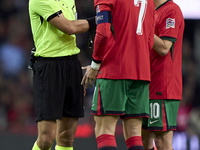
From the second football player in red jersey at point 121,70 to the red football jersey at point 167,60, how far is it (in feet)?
2.02

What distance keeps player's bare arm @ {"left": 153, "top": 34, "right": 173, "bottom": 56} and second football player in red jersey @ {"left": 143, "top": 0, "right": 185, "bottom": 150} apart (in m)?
0.05

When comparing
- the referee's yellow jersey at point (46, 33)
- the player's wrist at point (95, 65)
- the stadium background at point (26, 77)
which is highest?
the referee's yellow jersey at point (46, 33)

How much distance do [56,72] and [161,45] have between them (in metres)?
1.11

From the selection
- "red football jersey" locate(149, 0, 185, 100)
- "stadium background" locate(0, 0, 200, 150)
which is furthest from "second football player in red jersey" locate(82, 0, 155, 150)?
"stadium background" locate(0, 0, 200, 150)

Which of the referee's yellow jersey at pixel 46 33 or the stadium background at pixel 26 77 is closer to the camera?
the referee's yellow jersey at pixel 46 33

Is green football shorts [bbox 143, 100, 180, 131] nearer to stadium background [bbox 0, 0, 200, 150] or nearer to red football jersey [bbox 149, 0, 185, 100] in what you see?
red football jersey [bbox 149, 0, 185, 100]

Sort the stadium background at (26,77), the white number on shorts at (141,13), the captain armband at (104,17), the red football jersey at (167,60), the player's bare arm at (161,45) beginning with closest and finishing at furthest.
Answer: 1. the captain armband at (104,17)
2. the white number on shorts at (141,13)
3. the player's bare arm at (161,45)
4. the red football jersey at (167,60)
5. the stadium background at (26,77)

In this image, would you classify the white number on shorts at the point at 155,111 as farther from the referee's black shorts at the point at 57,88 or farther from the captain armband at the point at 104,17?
A: the captain armband at the point at 104,17

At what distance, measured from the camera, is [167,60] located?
145 inches

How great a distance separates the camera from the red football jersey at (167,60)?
142 inches

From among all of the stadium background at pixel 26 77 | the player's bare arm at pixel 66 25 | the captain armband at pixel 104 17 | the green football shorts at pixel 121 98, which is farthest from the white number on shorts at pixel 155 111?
the stadium background at pixel 26 77

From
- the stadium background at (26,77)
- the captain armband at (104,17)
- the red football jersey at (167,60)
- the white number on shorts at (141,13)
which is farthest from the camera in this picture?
the stadium background at (26,77)

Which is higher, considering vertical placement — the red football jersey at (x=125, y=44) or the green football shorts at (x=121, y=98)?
the red football jersey at (x=125, y=44)

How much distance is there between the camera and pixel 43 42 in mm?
3752
